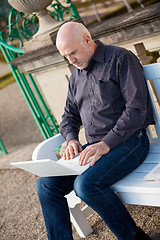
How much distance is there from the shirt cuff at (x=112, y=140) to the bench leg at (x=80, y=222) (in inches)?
30.0

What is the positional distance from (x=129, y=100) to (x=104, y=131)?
33 cm

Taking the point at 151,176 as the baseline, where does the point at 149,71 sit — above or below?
above

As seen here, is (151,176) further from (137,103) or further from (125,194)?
(137,103)

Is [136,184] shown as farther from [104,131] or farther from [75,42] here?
[75,42]

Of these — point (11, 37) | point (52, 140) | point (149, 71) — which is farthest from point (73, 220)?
point (11, 37)

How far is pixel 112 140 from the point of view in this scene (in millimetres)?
2707

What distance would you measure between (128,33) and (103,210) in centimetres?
154

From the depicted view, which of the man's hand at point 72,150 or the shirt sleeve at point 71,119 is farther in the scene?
the shirt sleeve at point 71,119

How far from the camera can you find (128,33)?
3393 millimetres

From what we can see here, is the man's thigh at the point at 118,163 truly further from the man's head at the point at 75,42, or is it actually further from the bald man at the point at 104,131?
the man's head at the point at 75,42

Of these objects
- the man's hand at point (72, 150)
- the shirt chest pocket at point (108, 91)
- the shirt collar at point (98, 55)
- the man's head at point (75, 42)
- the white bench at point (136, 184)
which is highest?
the man's head at point (75, 42)

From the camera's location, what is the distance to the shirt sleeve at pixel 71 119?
10.4ft

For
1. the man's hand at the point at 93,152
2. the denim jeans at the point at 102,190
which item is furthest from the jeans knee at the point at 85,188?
the man's hand at the point at 93,152

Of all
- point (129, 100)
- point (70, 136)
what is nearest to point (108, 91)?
point (129, 100)
